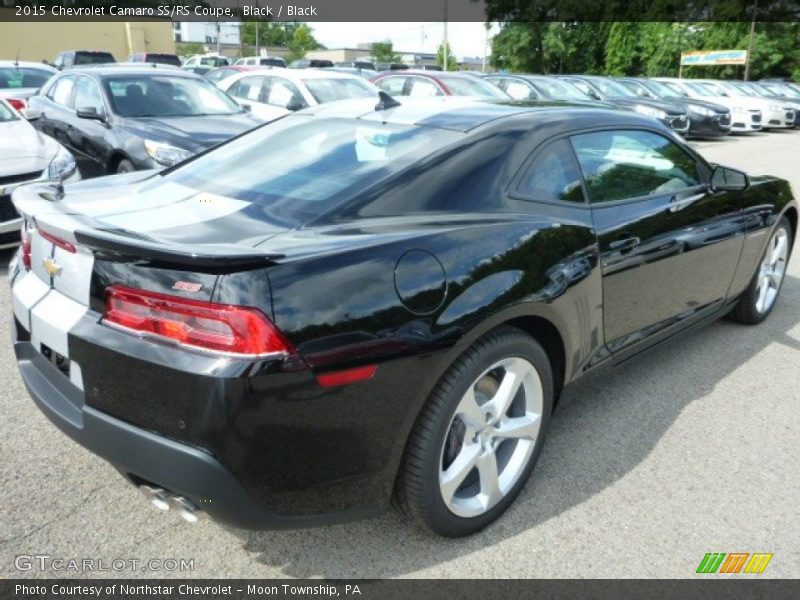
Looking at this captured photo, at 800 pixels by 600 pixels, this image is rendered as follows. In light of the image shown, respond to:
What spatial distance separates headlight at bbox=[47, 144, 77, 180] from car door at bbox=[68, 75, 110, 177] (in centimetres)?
99

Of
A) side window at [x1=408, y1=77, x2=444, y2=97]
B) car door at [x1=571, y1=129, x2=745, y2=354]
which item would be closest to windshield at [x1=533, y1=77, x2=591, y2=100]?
side window at [x1=408, y1=77, x2=444, y2=97]

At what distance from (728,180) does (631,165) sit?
3.16 feet

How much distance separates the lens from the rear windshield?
849 inches

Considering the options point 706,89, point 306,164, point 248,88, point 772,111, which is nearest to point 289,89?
point 248,88

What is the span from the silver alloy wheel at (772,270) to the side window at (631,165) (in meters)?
1.18

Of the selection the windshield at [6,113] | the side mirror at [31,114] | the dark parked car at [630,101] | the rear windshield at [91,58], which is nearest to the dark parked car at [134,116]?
the side mirror at [31,114]

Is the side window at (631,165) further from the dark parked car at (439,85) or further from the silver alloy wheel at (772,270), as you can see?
the dark parked car at (439,85)

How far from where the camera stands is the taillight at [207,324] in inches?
72.7

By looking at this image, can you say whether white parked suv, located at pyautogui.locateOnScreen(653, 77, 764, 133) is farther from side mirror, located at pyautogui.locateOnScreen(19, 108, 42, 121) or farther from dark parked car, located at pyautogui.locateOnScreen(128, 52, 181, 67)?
side mirror, located at pyautogui.locateOnScreen(19, 108, 42, 121)

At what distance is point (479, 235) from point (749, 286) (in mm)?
2825

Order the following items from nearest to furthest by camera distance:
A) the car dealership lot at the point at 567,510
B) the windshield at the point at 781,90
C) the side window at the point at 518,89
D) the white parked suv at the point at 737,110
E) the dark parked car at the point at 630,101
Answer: the car dealership lot at the point at 567,510 → the side window at the point at 518,89 → the dark parked car at the point at 630,101 → the white parked suv at the point at 737,110 → the windshield at the point at 781,90

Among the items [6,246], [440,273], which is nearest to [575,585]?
[440,273]

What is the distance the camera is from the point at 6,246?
5312 mm

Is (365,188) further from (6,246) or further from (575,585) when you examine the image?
(6,246)
